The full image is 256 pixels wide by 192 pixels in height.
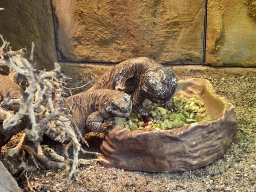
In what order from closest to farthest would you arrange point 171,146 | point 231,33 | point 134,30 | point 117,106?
point 171,146, point 117,106, point 231,33, point 134,30

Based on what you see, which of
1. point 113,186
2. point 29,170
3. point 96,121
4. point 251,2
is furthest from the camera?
point 251,2

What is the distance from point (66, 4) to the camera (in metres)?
2.46

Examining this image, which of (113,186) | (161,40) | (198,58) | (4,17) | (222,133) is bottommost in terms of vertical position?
(113,186)

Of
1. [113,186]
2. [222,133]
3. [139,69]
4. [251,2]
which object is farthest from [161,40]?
[113,186]

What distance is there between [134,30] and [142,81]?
746 millimetres

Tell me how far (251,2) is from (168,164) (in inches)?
59.6

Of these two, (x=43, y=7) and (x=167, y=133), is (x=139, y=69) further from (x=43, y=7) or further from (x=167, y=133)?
(x=43, y=7)

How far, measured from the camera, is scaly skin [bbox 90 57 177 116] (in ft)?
5.87

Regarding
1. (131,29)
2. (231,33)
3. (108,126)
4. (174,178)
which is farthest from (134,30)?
(174,178)

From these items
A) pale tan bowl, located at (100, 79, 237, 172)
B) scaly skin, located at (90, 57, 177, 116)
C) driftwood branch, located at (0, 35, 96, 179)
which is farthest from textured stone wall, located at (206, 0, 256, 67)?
driftwood branch, located at (0, 35, 96, 179)

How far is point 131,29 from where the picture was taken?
244 centimetres

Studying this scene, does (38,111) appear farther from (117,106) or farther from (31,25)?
(31,25)

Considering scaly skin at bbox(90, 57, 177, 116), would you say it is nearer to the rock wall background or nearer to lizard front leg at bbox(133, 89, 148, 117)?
lizard front leg at bbox(133, 89, 148, 117)

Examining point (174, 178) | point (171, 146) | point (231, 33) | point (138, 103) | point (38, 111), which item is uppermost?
point (231, 33)
